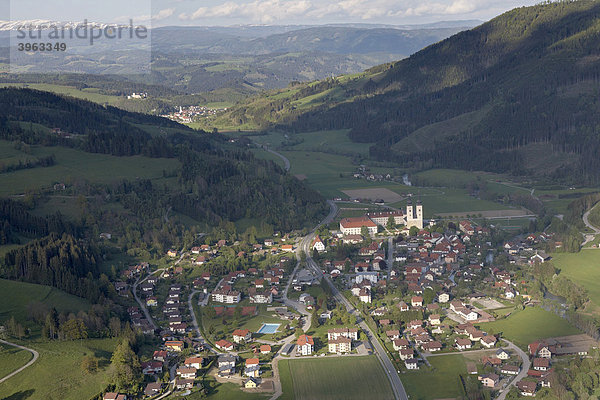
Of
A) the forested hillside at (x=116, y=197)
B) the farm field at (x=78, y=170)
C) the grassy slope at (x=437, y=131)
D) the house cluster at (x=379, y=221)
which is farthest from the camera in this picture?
the grassy slope at (x=437, y=131)

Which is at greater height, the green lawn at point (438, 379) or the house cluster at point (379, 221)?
the house cluster at point (379, 221)

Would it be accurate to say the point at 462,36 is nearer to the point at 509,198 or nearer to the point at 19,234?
the point at 509,198

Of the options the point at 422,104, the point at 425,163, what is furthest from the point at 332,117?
the point at 425,163

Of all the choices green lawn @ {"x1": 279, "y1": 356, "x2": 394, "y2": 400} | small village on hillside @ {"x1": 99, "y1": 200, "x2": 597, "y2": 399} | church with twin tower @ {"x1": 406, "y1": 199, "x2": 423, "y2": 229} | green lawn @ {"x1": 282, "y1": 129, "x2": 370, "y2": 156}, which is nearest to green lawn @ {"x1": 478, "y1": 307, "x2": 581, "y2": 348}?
small village on hillside @ {"x1": 99, "y1": 200, "x2": 597, "y2": 399}

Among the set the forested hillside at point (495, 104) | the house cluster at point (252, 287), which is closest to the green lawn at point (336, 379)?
the house cluster at point (252, 287)

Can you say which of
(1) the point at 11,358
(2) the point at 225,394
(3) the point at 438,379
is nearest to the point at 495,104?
(3) the point at 438,379

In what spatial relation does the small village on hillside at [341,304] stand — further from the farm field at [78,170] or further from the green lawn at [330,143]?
the green lawn at [330,143]
